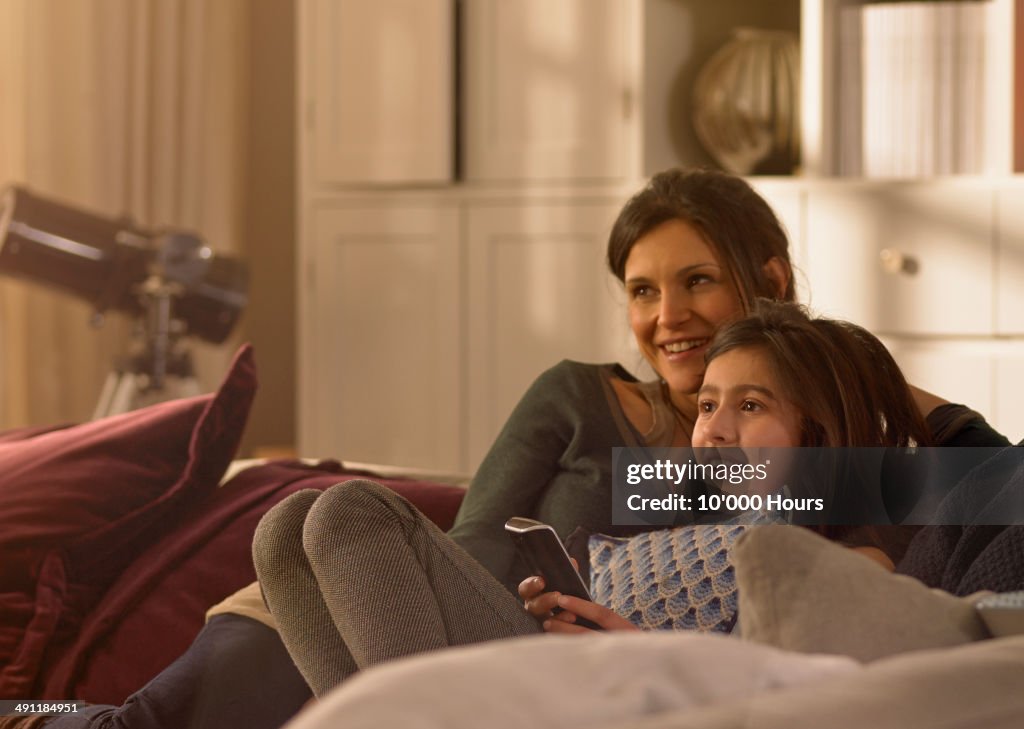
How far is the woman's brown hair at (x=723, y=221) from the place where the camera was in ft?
4.71

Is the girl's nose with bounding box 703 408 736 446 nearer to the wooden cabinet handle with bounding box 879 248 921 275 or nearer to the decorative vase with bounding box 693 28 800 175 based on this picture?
the wooden cabinet handle with bounding box 879 248 921 275

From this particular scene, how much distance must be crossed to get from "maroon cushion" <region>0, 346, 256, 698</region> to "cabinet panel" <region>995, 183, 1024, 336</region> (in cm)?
129

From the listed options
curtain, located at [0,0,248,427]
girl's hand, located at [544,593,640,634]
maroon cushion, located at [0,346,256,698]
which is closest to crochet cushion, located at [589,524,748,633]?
girl's hand, located at [544,593,640,634]

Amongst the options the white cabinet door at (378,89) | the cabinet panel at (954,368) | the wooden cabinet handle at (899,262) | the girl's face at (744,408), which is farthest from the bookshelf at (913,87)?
the girl's face at (744,408)

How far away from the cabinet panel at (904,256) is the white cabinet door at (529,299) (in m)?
0.40

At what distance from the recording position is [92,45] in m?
3.23

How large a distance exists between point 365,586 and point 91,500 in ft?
2.23

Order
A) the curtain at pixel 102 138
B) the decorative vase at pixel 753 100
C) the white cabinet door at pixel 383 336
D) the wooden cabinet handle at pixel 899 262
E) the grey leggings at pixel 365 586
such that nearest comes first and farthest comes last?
the grey leggings at pixel 365 586
the wooden cabinet handle at pixel 899 262
the decorative vase at pixel 753 100
the white cabinet door at pixel 383 336
the curtain at pixel 102 138

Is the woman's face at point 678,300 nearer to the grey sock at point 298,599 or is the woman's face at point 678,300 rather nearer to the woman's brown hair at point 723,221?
the woman's brown hair at point 723,221

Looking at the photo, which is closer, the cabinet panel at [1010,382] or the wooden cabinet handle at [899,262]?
the cabinet panel at [1010,382]

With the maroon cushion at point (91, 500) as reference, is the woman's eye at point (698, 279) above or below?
above

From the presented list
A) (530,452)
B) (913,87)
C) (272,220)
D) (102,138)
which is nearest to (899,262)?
(913,87)

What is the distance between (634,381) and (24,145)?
84.7 inches

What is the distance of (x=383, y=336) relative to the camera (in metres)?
2.89
